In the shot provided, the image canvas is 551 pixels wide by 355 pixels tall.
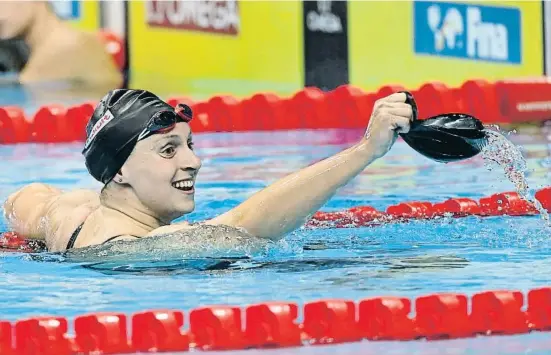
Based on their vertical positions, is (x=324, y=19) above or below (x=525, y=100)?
above

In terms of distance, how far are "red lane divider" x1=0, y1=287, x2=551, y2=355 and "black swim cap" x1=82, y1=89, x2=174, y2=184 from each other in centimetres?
73

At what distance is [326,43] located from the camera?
8.91m

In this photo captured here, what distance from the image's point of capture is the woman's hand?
3.19 m

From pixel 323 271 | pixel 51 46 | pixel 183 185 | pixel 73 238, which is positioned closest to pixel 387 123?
pixel 323 271

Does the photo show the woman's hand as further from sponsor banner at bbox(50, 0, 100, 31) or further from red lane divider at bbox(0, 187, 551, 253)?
sponsor banner at bbox(50, 0, 100, 31)

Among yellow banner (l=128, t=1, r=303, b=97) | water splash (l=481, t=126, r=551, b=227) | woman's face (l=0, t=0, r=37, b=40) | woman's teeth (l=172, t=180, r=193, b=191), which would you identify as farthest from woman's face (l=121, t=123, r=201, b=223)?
woman's face (l=0, t=0, r=37, b=40)

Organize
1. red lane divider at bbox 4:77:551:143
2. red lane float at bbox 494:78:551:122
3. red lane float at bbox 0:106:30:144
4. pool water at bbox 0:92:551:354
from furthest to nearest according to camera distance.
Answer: red lane float at bbox 494:78:551:122
red lane divider at bbox 4:77:551:143
red lane float at bbox 0:106:30:144
pool water at bbox 0:92:551:354

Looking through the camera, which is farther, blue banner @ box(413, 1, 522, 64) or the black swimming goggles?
blue banner @ box(413, 1, 522, 64)

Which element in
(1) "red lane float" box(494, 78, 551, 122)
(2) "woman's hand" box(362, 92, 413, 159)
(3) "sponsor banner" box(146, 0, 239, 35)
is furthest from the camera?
(3) "sponsor banner" box(146, 0, 239, 35)

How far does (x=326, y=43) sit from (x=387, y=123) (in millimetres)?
5794

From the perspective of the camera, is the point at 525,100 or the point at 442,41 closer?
the point at 525,100

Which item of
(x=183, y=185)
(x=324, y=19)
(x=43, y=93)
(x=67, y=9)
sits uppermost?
(x=67, y=9)

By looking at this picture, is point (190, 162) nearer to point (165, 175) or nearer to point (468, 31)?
point (165, 175)

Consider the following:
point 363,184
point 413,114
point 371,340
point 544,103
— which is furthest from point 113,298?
point 544,103
